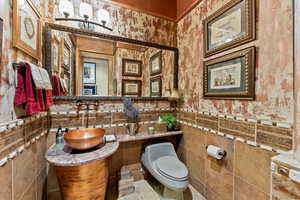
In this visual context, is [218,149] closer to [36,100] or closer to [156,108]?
[156,108]

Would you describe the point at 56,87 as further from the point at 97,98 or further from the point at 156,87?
the point at 156,87

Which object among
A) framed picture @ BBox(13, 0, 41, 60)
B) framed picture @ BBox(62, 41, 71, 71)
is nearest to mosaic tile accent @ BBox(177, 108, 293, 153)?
framed picture @ BBox(62, 41, 71, 71)

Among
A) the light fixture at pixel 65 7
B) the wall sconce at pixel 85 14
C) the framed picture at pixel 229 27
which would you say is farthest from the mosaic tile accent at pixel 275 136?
the light fixture at pixel 65 7

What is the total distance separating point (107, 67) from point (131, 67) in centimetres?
34

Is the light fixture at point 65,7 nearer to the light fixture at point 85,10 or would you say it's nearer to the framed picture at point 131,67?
the light fixture at point 85,10

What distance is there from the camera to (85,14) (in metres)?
1.54

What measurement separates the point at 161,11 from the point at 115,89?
1476mm

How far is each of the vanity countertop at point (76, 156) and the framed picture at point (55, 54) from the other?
2.97 feet

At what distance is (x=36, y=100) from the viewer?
102 cm

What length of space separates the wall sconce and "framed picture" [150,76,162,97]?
93cm

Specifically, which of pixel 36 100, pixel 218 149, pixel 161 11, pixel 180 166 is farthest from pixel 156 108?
pixel 161 11

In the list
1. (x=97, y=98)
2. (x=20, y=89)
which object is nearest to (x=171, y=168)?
(x=97, y=98)

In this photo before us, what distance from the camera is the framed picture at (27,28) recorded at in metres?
0.91

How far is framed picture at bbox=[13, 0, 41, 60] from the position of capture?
Answer: 3.00 feet
